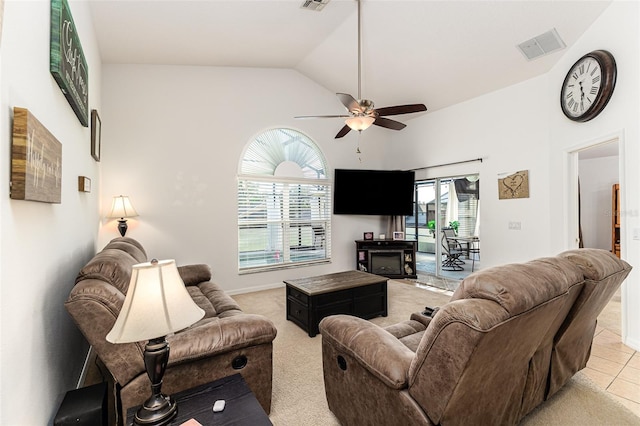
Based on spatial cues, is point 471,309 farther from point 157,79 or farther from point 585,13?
point 157,79

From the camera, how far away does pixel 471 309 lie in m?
1.10

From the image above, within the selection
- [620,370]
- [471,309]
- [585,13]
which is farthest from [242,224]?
[585,13]

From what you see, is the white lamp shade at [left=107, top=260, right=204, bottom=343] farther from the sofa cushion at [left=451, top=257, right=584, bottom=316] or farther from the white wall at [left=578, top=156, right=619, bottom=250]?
the white wall at [left=578, top=156, right=619, bottom=250]

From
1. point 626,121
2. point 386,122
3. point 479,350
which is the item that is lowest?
point 479,350

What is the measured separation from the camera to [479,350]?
1085 mm

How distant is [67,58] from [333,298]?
9.92 feet

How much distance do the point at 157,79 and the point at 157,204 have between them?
1.85 meters

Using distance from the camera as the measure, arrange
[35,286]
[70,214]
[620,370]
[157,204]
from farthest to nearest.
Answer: [157,204] → [620,370] → [70,214] → [35,286]

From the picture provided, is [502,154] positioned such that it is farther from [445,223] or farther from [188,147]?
[188,147]

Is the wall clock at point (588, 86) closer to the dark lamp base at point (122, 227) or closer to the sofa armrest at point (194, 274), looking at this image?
the sofa armrest at point (194, 274)

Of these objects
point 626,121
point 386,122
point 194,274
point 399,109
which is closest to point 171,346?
point 194,274

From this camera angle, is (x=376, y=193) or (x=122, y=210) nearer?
(x=122, y=210)

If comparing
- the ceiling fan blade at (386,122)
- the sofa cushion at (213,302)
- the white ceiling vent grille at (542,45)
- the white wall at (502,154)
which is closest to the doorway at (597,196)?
the white wall at (502,154)

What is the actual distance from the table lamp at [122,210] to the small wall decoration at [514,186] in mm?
5346
